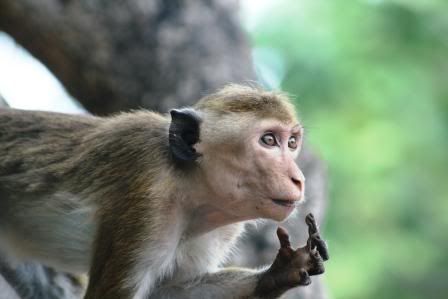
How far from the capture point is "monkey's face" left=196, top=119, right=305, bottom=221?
5.25 metres

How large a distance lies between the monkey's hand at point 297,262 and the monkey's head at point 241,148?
0.69 feet

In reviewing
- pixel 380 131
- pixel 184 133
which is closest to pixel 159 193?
pixel 184 133

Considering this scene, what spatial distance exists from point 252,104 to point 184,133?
0.45 m

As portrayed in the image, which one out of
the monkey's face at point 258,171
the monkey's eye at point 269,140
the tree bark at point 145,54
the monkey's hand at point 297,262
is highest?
the tree bark at point 145,54

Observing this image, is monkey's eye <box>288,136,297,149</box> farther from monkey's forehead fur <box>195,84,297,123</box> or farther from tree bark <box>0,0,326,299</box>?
tree bark <box>0,0,326,299</box>

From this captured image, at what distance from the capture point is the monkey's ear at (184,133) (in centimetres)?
561

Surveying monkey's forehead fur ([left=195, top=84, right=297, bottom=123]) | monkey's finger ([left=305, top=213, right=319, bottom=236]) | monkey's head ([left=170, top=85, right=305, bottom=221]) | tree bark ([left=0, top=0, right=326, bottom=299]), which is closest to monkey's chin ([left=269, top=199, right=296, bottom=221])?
monkey's head ([left=170, top=85, right=305, bottom=221])

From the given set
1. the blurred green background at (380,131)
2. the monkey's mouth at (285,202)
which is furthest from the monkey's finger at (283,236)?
the blurred green background at (380,131)

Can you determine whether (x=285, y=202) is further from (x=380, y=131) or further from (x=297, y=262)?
(x=380, y=131)

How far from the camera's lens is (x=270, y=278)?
5.87 m

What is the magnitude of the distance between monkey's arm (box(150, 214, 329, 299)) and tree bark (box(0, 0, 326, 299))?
2207mm

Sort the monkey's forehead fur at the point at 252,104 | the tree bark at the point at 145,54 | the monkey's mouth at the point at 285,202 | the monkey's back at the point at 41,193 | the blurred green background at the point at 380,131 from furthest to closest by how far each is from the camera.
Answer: the blurred green background at the point at 380,131 → the tree bark at the point at 145,54 → the monkey's back at the point at 41,193 → the monkey's forehead fur at the point at 252,104 → the monkey's mouth at the point at 285,202

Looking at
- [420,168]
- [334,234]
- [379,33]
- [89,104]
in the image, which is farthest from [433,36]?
[89,104]

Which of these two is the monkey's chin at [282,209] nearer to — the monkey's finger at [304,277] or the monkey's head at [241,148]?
the monkey's head at [241,148]
